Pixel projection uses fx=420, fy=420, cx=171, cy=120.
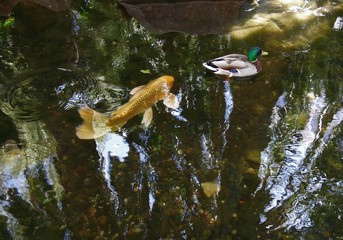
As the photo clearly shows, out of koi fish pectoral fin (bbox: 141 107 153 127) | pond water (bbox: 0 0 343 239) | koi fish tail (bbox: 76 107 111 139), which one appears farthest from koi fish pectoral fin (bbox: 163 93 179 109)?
koi fish tail (bbox: 76 107 111 139)

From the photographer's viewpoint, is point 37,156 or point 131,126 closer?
point 37,156

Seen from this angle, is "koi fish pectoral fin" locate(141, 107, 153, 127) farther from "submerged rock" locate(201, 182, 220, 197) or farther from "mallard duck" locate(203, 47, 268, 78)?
"mallard duck" locate(203, 47, 268, 78)

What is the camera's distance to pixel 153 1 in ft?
19.7

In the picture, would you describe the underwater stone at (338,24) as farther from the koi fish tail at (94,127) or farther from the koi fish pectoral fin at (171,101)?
the koi fish tail at (94,127)

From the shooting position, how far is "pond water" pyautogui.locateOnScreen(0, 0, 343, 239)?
10.3ft

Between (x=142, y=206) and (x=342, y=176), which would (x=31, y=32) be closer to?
(x=142, y=206)

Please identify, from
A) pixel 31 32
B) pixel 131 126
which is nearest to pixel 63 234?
pixel 131 126

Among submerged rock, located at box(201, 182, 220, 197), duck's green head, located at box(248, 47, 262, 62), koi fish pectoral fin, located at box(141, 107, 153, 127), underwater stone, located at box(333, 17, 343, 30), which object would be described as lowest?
submerged rock, located at box(201, 182, 220, 197)

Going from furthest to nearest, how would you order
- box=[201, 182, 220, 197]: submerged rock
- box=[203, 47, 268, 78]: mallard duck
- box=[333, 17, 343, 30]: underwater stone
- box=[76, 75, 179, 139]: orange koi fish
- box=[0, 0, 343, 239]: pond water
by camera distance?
box=[333, 17, 343, 30]: underwater stone → box=[203, 47, 268, 78]: mallard duck → box=[76, 75, 179, 139]: orange koi fish → box=[201, 182, 220, 197]: submerged rock → box=[0, 0, 343, 239]: pond water

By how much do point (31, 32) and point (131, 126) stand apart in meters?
2.32

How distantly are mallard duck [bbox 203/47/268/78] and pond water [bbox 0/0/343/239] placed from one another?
0.32ft

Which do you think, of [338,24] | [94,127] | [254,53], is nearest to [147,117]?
[94,127]

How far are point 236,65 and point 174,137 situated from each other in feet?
3.88

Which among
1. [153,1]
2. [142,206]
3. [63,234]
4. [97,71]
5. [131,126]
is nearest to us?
[63,234]
